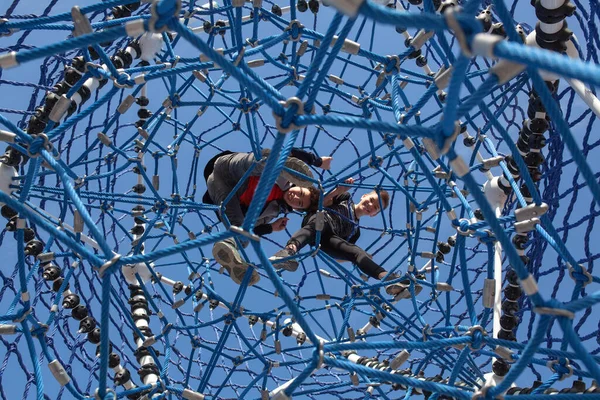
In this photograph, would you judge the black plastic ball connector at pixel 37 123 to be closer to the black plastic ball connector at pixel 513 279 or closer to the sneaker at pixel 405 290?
the sneaker at pixel 405 290

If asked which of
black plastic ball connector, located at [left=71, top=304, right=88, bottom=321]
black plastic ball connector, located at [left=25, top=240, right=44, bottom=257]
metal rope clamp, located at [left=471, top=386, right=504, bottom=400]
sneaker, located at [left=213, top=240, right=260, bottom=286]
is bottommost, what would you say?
metal rope clamp, located at [left=471, top=386, right=504, bottom=400]

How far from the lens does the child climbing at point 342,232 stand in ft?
15.0

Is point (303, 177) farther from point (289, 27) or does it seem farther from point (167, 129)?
point (167, 129)

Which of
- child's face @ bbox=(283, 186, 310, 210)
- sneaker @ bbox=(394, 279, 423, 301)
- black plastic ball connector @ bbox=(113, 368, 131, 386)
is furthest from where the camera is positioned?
child's face @ bbox=(283, 186, 310, 210)

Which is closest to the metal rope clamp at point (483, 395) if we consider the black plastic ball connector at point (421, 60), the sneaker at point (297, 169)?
the sneaker at point (297, 169)

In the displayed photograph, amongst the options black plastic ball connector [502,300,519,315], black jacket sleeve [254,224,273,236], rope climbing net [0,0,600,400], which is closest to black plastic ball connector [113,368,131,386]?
rope climbing net [0,0,600,400]

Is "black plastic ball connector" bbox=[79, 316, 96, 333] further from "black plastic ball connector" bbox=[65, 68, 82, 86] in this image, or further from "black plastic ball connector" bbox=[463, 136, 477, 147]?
"black plastic ball connector" bbox=[463, 136, 477, 147]

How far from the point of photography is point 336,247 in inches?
197

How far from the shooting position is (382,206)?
5.02 metres

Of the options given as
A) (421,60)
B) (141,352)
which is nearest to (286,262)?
(141,352)

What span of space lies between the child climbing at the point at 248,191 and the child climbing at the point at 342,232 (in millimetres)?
181

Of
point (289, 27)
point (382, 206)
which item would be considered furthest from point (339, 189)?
point (289, 27)

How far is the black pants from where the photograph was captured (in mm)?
4672

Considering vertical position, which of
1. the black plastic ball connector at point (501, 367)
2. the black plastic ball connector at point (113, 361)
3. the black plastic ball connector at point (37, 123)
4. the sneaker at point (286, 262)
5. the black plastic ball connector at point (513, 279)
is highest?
the black plastic ball connector at point (37, 123)
